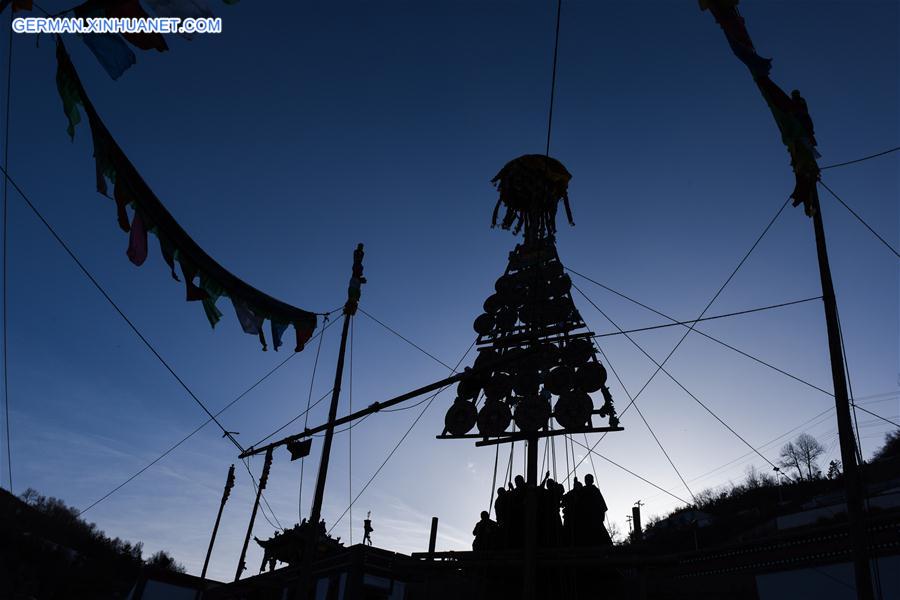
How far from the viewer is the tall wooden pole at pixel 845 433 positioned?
7.67m

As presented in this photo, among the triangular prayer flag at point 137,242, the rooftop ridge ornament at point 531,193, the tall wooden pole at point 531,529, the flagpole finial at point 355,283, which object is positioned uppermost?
the rooftop ridge ornament at point 531,193

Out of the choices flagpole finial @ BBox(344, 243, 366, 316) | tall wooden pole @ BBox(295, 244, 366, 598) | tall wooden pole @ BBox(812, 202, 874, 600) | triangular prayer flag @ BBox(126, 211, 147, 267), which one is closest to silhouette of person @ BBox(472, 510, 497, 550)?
tall wooden pole @ BBox(295, 244, 366, 598)

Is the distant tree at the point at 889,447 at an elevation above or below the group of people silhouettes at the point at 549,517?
above

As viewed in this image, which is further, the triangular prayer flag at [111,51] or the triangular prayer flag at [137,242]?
the triangular prayer flag at [137,242]

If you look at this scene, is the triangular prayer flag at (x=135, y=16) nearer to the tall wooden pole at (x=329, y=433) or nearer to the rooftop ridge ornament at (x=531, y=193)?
the tall wooden pole at (x=329, y=433)

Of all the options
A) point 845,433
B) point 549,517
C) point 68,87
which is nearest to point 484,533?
point 549,517

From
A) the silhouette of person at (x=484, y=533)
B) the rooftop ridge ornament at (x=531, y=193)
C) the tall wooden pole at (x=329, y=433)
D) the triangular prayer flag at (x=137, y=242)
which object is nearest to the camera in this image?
the triangular prayer flag at (x=137, y=242)

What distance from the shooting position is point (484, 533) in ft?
55.3

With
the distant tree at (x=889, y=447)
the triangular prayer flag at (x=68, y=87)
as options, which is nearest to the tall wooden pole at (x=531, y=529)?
the triangular prayer flag at (x=68, y=87)

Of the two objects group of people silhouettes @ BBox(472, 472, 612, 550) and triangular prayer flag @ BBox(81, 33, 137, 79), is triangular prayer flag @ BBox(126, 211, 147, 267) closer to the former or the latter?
triangular prayer flag @ BBox(81, 33, 137, 79)

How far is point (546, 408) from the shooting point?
56.2 ft

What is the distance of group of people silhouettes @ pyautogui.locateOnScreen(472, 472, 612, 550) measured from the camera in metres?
15.4

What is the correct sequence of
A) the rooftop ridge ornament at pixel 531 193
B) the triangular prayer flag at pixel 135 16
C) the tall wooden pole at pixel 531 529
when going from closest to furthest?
the triangular prayer flag at pixel 135 16
the tall wooden pole at pixel 531 529
the rooftop ridge ornament at pixel 531 193

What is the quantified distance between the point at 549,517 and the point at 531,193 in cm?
1323
